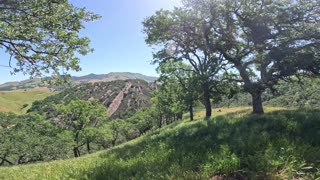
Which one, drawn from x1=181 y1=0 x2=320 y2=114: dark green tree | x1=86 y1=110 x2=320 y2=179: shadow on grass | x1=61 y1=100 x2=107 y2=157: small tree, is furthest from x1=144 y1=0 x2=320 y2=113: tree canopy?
x1=61 y1=100 x2=107 y2=157: small tree

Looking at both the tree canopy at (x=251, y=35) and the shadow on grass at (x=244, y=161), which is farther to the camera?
the tree canopy at (x=251, y=35)

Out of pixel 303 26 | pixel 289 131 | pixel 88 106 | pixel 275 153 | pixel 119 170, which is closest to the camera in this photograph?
pixel 275 153

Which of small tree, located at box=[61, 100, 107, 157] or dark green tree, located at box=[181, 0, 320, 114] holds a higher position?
dark green tree, located at box=[181, 0, 320, 114]

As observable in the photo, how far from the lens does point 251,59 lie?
27.6 metres

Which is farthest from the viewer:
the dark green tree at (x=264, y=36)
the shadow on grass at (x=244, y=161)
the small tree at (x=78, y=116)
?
the small tree at (x=78, y=116)

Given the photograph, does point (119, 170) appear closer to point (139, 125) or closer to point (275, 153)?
point (275, 153)

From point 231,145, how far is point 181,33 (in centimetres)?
2073

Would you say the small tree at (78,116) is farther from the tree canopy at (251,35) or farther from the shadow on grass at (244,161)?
the shadow on grass at (244,161)

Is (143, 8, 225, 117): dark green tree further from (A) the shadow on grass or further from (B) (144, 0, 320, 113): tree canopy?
(A) the shadow on grass

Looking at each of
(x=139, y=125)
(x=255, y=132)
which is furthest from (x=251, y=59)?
(x=139, y=125)

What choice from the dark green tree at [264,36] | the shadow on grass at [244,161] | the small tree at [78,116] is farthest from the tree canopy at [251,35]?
the small tree at [78,116]

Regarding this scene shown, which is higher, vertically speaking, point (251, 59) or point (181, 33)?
point (181, 33)

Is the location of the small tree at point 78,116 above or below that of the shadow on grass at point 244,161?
below

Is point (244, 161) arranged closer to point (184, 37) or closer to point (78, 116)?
point (184, 37)
